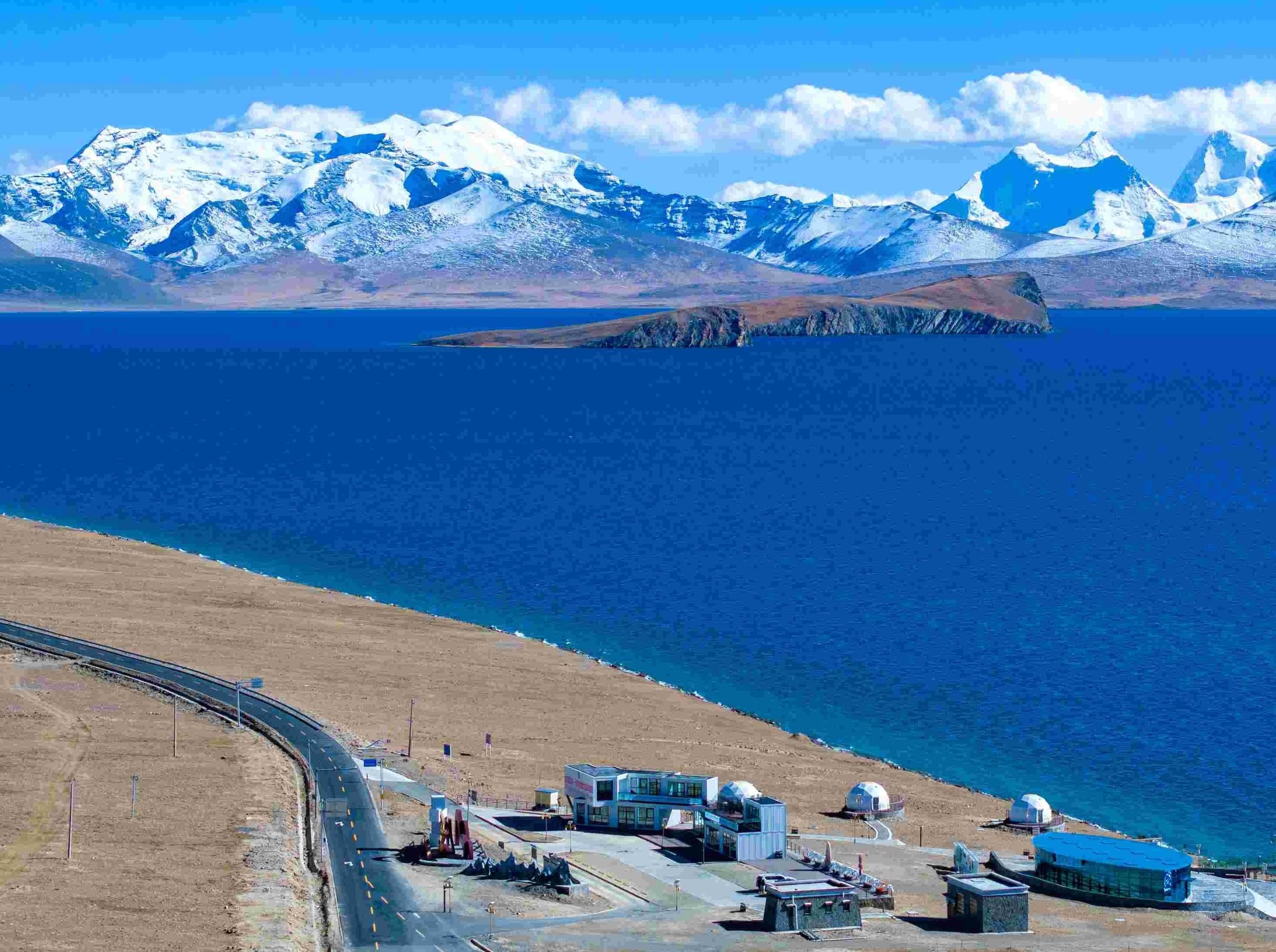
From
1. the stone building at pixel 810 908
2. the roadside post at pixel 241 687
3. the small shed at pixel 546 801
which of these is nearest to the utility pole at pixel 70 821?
the roadside post at pixel 241 687

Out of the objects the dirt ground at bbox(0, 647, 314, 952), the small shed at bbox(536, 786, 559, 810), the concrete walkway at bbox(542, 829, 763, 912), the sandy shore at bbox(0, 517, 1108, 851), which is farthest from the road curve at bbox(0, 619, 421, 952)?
the concrete walkway at bbox(542, 829, 763, 912)

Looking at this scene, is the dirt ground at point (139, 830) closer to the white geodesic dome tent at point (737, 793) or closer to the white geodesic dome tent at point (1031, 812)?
the white geodesic dome tent at point (737, 793)

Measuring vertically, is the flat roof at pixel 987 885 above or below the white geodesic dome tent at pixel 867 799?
below

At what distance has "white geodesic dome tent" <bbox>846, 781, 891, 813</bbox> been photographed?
7200cm

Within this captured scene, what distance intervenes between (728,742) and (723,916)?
Result: 2377cm

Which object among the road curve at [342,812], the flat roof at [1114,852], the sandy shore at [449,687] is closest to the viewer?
the road curve at [342,812]

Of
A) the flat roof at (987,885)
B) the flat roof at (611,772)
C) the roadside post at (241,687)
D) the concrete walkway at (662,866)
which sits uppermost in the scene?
the roadside post at (241,687)

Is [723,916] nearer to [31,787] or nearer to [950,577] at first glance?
[31,787]

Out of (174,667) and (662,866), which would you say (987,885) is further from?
(174,667)

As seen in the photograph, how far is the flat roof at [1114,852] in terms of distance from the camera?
63.5 m

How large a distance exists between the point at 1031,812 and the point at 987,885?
43.1 ft

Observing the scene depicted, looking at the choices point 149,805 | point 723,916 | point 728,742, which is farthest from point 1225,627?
point 149,805

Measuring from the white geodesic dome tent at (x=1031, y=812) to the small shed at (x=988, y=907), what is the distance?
12068 mm

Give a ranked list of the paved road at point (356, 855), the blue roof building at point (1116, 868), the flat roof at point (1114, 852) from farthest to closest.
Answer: the flat roof at point (1114, 852)
the blue roof building at point (1116, 868)
the paved road at point (356, 855)
